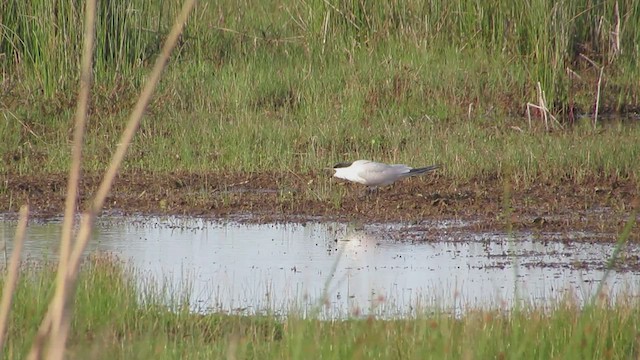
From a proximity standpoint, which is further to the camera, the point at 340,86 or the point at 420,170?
the point at 340,86

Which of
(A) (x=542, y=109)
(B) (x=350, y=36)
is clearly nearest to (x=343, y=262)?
Result: (A) (x=542, y=109)

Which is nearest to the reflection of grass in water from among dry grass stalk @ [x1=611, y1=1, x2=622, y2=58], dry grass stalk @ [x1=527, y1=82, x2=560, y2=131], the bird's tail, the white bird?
the white bird

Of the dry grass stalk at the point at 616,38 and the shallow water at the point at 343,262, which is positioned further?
the dry grass stalk at the point at 616,38

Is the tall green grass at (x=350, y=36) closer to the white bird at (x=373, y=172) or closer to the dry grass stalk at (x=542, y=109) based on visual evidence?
the dry grass stalk at (x=542, y=109)

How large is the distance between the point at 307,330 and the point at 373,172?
419cm

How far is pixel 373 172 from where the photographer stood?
29.5 ft

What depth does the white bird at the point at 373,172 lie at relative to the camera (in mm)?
8977

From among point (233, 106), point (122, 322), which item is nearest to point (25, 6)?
point (233, 106)

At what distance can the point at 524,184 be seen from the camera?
9703 mm

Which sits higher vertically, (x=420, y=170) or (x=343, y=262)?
(x=420, y=170)

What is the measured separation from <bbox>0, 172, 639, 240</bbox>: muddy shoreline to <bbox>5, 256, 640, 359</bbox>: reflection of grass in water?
3.11 meters

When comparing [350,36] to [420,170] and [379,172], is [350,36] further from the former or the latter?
[379,172]

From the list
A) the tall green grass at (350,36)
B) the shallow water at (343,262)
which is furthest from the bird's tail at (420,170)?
the tall green grass at (350,36)

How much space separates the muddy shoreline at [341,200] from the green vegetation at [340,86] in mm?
322
